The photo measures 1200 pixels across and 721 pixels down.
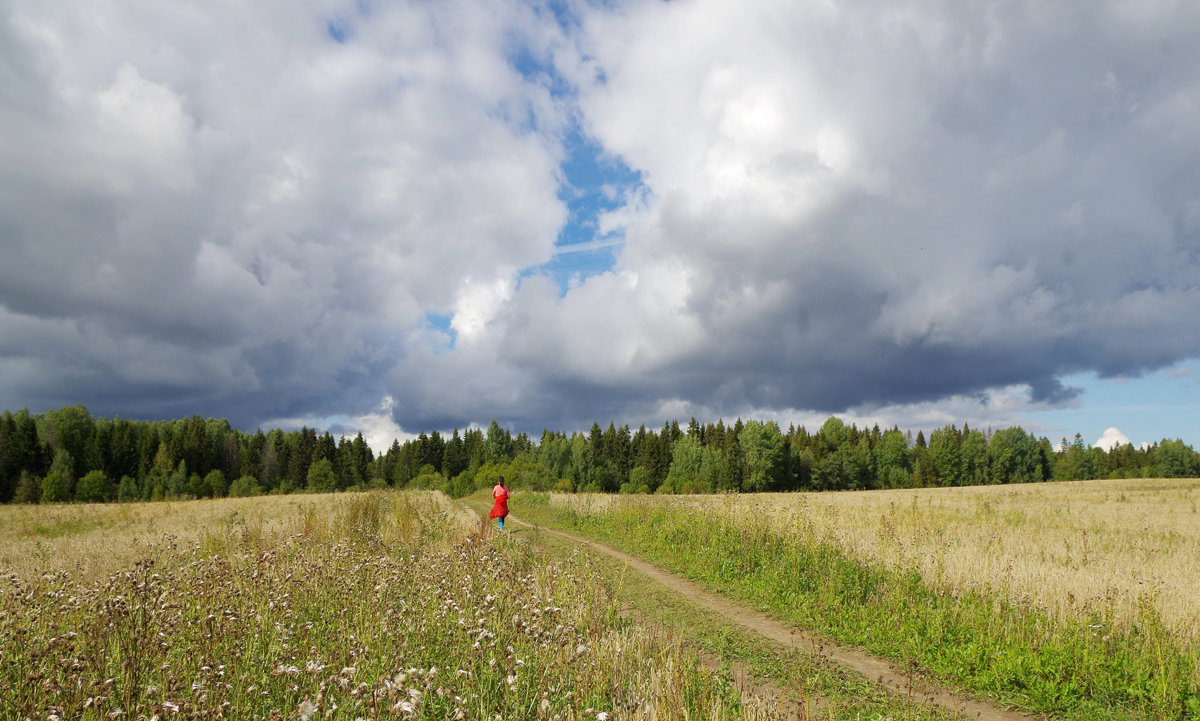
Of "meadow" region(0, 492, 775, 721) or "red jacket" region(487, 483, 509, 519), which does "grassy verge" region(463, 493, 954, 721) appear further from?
"red jacket" region(487, 483, 509, 519)

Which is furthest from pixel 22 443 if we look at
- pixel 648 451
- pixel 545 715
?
pixel 545 715

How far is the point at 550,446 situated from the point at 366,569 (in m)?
97.6

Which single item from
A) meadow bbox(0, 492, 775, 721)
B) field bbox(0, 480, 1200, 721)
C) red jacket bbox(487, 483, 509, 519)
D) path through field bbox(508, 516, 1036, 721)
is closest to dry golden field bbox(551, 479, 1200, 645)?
field bbox(0, 480, 1200, 721)

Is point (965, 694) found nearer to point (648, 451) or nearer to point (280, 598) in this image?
point (280, 598)

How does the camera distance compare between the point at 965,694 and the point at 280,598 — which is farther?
the point at 965,694

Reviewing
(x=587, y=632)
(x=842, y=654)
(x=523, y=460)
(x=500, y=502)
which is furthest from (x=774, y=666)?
(x=523, y=460)

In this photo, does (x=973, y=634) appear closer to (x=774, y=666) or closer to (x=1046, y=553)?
(x=774, y=666)

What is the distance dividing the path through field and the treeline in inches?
1593

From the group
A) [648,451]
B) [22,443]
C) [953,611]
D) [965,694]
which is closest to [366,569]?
[965,694]

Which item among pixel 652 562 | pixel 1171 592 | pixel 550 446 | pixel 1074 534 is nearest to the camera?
pixel 1171 592

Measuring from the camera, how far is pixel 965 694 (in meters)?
7.08

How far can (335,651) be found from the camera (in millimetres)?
4953

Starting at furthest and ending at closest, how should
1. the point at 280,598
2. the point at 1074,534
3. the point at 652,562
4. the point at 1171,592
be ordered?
1. the point at 1074,534
2. the point at 652,562
3. the point at 1171,592
4. the point at 280,598

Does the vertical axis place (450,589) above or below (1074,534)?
above
